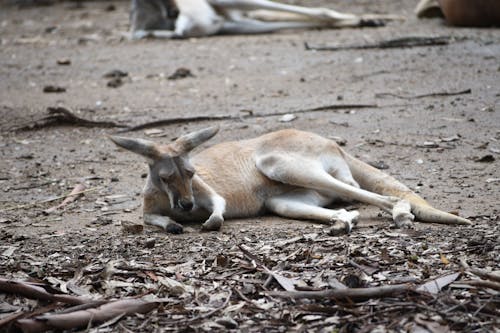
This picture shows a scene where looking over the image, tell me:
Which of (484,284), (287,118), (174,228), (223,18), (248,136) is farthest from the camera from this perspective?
(223,18)

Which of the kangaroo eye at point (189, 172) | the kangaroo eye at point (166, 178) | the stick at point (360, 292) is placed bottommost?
the kangaroo eye at point (166, 178)

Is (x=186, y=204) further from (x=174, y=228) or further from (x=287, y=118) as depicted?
(x=287, y=118)

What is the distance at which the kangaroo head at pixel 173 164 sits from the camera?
17.6 feet

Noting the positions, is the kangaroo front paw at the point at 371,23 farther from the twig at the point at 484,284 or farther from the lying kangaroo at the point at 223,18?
the twig at the point at 484,284

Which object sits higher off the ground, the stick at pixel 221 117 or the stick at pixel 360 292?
the stick at pixel 360 292

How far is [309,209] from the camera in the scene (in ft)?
18.1

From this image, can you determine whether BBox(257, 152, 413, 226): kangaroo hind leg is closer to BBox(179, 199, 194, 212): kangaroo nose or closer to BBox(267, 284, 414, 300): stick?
BBox(179, 199, 194, 212): kangaroo nose

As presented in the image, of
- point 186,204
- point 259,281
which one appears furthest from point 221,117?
point 259,281

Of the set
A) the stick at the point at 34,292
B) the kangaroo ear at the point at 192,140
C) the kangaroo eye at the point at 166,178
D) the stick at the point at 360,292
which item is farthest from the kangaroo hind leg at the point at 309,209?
the stick at the point at 34,292

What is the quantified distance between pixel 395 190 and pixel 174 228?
1377mm

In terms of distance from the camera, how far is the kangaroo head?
5379 millimetres

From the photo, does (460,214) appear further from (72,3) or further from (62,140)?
(72,3)

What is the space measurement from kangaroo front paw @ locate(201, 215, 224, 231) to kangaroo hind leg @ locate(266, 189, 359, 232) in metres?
0.50

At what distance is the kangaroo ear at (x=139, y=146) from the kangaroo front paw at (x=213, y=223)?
0.52 m
